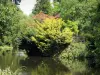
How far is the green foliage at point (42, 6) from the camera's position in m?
59.3

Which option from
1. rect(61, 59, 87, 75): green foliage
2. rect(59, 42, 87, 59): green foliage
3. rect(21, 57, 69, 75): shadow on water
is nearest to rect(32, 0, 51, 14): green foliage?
rect(59, 42, 87, 59): green foliage

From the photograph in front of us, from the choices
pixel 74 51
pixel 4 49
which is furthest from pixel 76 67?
pixel 4 49

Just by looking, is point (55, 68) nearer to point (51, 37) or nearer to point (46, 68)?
point (46, 68)

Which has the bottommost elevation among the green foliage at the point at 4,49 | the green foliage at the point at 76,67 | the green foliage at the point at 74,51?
the green foliage at the point at 76,67

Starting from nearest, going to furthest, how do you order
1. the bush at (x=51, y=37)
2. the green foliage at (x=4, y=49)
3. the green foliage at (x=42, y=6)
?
the bush at (x=51, y=37), the green foliage at (x=4, y=49), the green foliage at (x=42, y=6)

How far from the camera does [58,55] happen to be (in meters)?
32.3

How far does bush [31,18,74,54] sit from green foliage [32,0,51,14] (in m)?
25.8

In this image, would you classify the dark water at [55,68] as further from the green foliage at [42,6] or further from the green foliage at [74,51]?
the green foliage at [42,6]

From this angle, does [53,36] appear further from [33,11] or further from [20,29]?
[33,11]

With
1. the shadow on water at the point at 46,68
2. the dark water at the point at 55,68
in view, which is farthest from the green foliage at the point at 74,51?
the shadow on water at the point at 46,68

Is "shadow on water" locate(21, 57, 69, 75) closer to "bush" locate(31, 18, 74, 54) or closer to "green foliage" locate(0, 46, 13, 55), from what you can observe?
"bush" locate(31, 18, 74, 54)

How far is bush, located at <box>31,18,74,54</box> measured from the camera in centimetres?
3180

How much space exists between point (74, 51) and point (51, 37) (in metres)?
2.93

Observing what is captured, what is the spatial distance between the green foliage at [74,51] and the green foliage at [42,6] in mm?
27315
